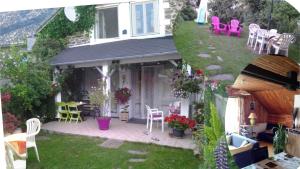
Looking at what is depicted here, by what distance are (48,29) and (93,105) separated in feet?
3.41

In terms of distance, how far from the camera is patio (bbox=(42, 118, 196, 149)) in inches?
131

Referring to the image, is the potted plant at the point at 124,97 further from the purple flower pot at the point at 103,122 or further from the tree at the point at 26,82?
the tree at the point at 26,82

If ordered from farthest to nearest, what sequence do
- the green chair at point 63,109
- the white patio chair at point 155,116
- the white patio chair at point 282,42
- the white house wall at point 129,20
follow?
the green chair at point 63,109 < the white patio chair at point 155,116 < the white house wall at point 129,20 < the white patio chair at point 282,42

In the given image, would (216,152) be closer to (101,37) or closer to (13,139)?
(101,37)

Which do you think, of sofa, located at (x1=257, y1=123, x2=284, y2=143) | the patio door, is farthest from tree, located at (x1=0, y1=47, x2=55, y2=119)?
sofa, located at (x1=257, y1=123, x2=284, y2=143)

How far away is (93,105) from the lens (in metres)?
3.43

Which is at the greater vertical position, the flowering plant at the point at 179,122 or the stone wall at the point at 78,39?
the stone wall at the point at 78,39

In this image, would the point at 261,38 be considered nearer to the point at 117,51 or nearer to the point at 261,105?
the point at 261,105

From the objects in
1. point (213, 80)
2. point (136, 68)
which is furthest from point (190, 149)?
point (136, 68)

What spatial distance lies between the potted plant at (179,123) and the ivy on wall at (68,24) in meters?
A: 1.42

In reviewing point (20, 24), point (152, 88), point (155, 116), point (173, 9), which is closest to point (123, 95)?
point (152, 88)

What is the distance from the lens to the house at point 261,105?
2.79 m

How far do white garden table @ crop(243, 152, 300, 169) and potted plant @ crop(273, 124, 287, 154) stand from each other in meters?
0.06

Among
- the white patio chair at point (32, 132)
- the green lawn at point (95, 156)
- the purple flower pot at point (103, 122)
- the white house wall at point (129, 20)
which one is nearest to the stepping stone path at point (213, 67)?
the white house wall at point (129, 20)
